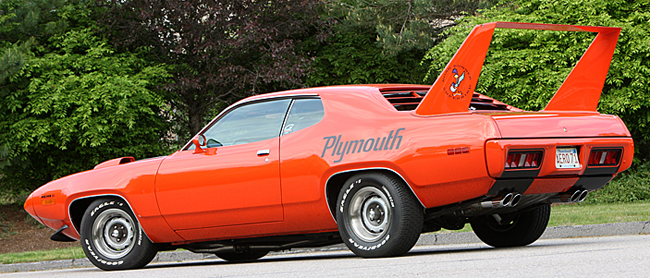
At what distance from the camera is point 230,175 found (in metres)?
6.39

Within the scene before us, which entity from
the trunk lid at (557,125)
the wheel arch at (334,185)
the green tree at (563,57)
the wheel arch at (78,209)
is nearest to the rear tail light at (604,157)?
the trunk lid at (557,125)

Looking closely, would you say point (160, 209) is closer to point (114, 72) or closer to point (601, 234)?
point (601, 234)

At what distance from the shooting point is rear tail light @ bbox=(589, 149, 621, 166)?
565 cm

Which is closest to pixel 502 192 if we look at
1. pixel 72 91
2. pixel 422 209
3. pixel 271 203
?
pixel 422 209

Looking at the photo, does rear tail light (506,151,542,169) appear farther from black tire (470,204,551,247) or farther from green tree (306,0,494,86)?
green tree (306,0,494,86)

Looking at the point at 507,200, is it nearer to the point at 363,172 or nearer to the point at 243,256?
the point at 363,172

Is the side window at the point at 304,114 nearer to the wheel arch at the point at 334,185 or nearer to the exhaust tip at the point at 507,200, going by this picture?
the wheel arch at the point at 334,185

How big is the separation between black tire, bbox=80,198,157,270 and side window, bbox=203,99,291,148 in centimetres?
116

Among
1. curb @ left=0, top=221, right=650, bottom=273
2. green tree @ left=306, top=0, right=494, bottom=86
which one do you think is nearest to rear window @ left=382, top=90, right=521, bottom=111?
curb @ left=0, top=221, right=650, bottom=273

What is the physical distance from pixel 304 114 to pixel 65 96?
11806 mm

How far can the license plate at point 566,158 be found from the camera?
5418mm

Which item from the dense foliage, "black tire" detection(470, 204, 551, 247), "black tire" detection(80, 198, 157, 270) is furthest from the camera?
the dense foliage

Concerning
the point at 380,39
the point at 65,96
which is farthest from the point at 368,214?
the point at 380,39

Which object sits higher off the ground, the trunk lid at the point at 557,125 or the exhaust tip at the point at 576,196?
the trunk lid at the point at 557,125
